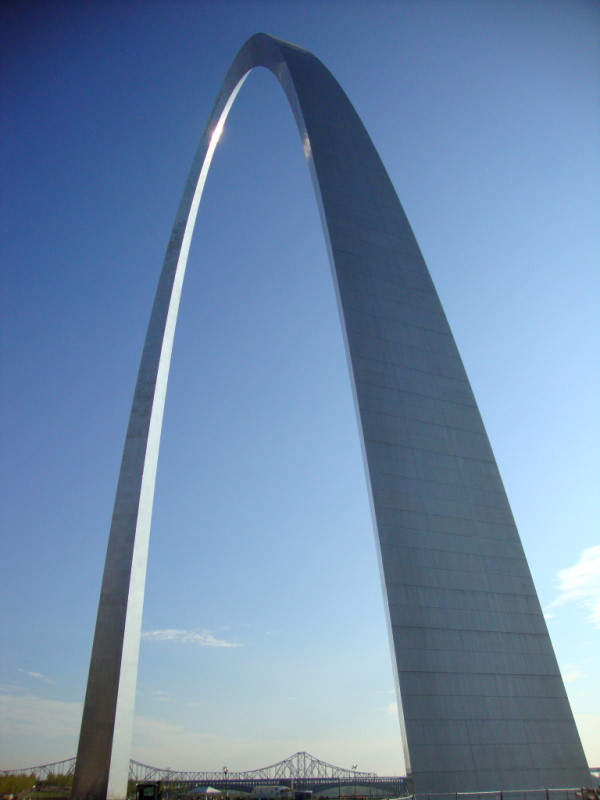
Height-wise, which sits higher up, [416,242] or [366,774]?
[416,242]

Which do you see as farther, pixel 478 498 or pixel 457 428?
pixel 457 428

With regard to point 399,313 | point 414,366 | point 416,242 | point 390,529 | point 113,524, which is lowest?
point 390,529

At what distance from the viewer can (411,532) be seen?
51.1 feet

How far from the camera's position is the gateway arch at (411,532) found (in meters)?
13.7

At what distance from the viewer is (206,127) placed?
31547 mm

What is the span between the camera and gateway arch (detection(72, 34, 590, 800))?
45.0ft

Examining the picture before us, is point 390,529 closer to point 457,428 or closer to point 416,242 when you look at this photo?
point 457,428

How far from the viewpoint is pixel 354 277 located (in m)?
20.1

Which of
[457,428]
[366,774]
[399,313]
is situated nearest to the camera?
[457,428]

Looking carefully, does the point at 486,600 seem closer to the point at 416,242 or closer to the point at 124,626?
the point at 124,626

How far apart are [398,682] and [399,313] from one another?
1214 cm

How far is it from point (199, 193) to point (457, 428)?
19.2m

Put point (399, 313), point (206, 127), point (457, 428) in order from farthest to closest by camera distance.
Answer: point (206, 127), point (399, 313), point (457, 428)

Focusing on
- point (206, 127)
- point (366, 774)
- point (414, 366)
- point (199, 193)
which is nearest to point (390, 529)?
point (414, 366)
